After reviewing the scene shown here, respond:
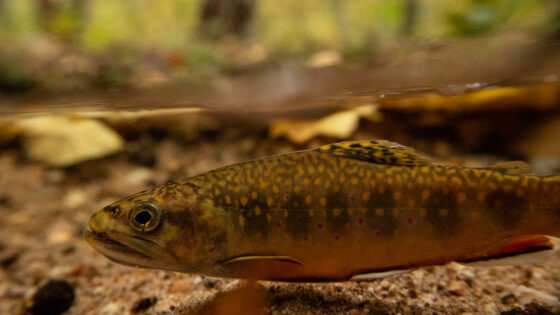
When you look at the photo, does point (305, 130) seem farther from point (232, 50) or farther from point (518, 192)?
point (232, 50)

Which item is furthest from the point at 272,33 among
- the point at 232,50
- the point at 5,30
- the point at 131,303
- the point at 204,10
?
the point at 131,303

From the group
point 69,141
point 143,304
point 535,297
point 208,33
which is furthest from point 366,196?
point 208,33

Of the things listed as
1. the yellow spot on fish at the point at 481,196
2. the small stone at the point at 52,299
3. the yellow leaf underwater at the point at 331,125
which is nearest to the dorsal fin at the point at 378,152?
the yellow spot on fish at the point at 481,196

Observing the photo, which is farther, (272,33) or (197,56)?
(272,33)

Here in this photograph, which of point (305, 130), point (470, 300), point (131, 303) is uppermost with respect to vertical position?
point (305, 130)

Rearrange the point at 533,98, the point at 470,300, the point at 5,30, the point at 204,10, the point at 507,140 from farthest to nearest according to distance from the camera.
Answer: the point at 204,10 → the point at 5,30 → the point at 507,140 → the point at 533,98 → the point at 470,300

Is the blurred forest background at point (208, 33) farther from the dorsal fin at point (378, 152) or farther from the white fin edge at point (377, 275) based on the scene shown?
the white fin edge at point (377, 275)

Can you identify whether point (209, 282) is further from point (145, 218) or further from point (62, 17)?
point (62, 17)
